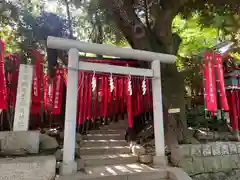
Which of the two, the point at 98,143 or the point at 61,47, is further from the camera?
the point at 98,143

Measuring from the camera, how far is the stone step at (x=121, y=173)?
4.29 m

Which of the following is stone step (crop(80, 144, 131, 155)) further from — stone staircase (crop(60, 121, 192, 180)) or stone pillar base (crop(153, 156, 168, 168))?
stone pillar base (crop(153, 156, 168, 168))

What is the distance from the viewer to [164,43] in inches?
259

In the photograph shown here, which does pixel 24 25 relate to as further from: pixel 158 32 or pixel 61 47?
pixel 158 32

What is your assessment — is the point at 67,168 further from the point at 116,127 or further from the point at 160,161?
the point at 116,127

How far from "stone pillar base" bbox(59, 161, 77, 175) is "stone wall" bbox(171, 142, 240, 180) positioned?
2.64 meters

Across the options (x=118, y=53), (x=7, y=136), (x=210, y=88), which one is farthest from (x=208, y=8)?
(x=7, y=136)

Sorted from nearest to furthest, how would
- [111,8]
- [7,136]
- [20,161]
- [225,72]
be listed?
1. [20,161]
2. [7,136]
3. [111,8]
4. [225,72]

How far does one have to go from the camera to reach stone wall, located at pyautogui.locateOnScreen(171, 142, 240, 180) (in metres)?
5.43

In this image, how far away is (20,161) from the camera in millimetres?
4121

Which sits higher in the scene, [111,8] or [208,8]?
[208,8]

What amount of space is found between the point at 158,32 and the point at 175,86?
1.82 m

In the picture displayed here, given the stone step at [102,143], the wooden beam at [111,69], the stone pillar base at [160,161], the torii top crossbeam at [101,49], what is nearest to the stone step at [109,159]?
the stone pillar base at [160,161]

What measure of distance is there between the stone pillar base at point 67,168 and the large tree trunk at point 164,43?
109 inches
